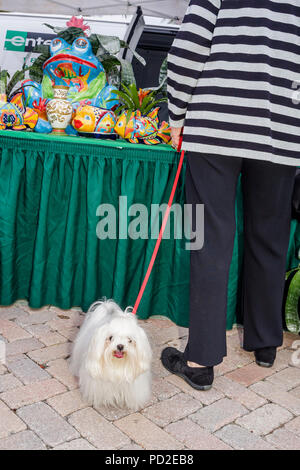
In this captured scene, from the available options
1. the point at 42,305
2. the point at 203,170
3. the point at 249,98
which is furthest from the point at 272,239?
the point at 42,305

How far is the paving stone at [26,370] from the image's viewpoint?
6.50ft

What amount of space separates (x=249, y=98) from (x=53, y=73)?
1.51 metres

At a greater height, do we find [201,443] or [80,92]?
[80,92]

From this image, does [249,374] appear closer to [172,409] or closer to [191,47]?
Result: [172,409]

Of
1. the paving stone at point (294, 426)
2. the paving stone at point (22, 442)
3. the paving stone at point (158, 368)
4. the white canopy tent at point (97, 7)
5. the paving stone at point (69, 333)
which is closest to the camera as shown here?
the paving stone at point (22, 442)

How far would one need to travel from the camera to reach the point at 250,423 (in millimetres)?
1783

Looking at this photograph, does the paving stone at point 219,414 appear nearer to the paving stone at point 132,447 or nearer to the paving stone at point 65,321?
the paving stone at point 132,447

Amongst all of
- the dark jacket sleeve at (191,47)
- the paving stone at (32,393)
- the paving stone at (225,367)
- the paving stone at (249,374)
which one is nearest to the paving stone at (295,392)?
the paving stone at (249,374)

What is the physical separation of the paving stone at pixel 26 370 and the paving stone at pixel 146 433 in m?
0.45

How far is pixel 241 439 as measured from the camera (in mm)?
1681

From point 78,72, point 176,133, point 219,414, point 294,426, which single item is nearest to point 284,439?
point 294,426

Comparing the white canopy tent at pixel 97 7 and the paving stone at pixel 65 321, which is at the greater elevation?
the white canopy tent at pixel 97 7
